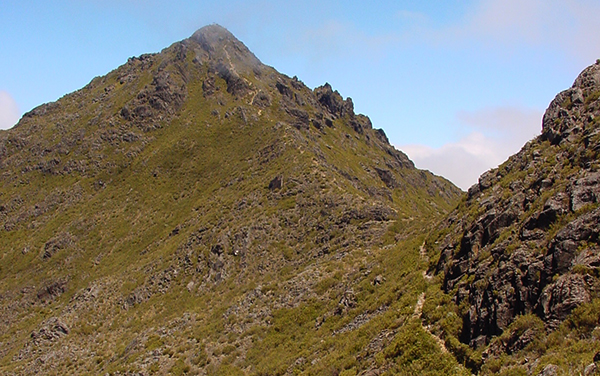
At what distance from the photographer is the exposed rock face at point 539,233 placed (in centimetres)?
1407

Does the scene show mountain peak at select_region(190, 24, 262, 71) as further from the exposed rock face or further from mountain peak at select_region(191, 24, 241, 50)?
the exposed rock face

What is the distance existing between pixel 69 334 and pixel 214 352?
2769cm

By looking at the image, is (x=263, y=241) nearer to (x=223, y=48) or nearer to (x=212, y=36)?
(x=223, y=48)

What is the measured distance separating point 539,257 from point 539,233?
1805mm

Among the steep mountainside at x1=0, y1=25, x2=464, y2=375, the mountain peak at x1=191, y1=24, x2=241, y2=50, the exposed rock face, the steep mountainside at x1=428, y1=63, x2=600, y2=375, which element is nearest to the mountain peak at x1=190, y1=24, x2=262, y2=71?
the mountain peak at x1=191, y1=24, x2=241, y2=50

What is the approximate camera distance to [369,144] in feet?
415

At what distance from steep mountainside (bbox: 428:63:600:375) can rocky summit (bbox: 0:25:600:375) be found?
0.09 meters

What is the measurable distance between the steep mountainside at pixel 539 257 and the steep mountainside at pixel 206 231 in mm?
2353

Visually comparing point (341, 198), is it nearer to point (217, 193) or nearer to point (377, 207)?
point (377, 207)

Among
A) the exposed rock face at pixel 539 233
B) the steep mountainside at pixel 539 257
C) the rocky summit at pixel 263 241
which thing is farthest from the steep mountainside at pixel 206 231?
the exposed rock face at pixel 539 233

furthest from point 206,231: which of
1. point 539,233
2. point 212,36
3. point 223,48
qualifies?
point 212,36

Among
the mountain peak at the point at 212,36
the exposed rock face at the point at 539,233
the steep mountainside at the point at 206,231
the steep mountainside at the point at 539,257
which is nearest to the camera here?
the steep mountainside at the point at 539,257

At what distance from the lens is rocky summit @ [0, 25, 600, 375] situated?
1603 centimetres

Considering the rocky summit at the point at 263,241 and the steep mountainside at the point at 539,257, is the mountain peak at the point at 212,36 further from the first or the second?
the steep mountainside at the point at 539,257
